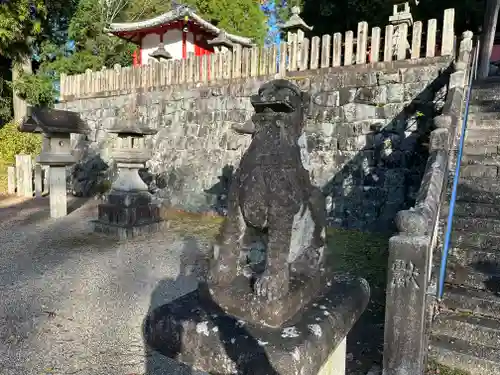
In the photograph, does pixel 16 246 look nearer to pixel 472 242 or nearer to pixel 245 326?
pixel 245 326

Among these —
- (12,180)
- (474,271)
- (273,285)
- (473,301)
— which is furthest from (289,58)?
(12,180)

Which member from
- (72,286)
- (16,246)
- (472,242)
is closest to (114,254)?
(72,286)

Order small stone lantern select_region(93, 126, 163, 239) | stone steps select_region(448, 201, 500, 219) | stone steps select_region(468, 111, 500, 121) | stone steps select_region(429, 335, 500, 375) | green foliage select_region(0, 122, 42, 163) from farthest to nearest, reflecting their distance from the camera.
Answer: green foliage select_region(0, 122, 42, 163)
small stone lantern select_region(93, 126, 163, 239)
stone steps select_region(468, 111, 500, 121)
stone steps select_region(448, 201, 500, 219)
stone steps select_region(429, 335, 500, 375)

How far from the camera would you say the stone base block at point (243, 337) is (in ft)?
4.19

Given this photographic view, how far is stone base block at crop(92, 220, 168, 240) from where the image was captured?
738cm

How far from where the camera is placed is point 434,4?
12367 mm

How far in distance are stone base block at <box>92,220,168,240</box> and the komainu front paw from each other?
644 centimetres

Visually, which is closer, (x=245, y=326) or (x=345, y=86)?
(x=245, y=326)

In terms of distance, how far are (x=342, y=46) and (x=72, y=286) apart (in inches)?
268

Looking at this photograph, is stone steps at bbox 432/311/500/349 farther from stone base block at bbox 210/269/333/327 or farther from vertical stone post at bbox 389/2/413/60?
vertical stone post at bbox 389/2/413/60

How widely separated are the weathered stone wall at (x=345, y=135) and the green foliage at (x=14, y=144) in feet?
33.1

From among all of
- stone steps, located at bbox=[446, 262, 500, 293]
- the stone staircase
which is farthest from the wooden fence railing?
stone steps, located at bbox=[446, 262, 500, 293]

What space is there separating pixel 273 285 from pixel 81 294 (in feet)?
13.5

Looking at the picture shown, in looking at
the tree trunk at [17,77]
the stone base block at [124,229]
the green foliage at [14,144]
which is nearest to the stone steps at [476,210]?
the stone base block at [124,229]
